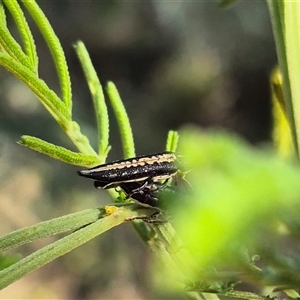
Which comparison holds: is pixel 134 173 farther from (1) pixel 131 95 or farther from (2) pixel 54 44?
(1) pixel 131 95

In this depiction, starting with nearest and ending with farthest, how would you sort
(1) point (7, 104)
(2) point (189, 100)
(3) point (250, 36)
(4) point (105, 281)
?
(1) point (7, 104) < (4) point (105, 281) < (3) point (250, 36) < (2) point (189, 100)

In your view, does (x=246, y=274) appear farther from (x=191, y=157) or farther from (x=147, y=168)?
(x=147, y=168)

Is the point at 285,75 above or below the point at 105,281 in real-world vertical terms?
above

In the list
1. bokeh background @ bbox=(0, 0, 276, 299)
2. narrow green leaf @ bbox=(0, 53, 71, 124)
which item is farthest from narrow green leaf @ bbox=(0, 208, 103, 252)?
bokeh background @ bbox=(0, 0, 276, 299)

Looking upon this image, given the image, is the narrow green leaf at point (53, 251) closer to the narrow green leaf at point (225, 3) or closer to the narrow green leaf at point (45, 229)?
the narrow green leaf at point (45, 229)

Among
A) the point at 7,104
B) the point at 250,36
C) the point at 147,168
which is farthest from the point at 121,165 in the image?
the point at 250,36

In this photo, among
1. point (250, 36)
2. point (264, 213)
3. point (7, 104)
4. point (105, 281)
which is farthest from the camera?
point (250, 36)

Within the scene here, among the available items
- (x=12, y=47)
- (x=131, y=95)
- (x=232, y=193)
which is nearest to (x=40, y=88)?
(x=12, y=47)
